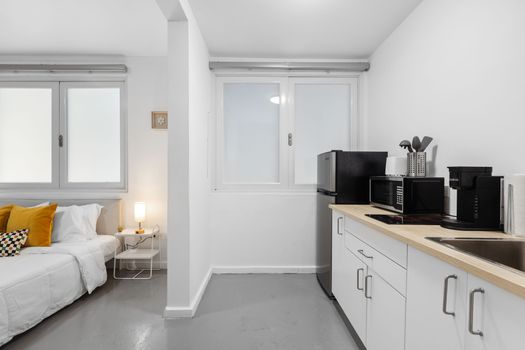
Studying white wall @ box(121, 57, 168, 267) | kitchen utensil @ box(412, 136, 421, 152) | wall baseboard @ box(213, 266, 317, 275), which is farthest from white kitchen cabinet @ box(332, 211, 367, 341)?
white wall @ box(121, 57, 168, 267)

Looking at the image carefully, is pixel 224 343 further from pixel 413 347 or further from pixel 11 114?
pixel 11 114

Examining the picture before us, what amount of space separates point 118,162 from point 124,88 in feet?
3.03

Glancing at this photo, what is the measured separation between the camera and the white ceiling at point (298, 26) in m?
2.31

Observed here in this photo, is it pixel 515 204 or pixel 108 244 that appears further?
pixel 108 244

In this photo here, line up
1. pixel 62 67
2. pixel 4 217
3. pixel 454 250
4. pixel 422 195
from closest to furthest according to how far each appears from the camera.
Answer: pixel 454 250
pixel 422 195
pixel 4 217
pixel 62 67

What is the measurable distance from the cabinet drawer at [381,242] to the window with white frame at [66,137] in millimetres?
2843

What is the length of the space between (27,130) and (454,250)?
449 cm

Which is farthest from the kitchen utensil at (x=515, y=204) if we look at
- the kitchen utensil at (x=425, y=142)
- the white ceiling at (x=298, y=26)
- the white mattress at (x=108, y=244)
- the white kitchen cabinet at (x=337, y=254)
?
the white mattress at (x=108, y=244)

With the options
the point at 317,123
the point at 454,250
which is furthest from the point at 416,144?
the point at 317,123

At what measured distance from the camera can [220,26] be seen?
264cm

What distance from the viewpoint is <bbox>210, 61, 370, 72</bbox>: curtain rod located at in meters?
3.28

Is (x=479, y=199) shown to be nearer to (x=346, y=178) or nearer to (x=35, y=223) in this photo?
(x=346, y=178)

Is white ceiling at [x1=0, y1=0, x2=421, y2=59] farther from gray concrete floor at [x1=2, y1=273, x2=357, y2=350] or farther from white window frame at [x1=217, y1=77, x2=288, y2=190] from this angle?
gray concrete floor at [x1=2, y1=273, x2=357, y2=350]

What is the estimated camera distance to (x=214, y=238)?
11.1 feet
